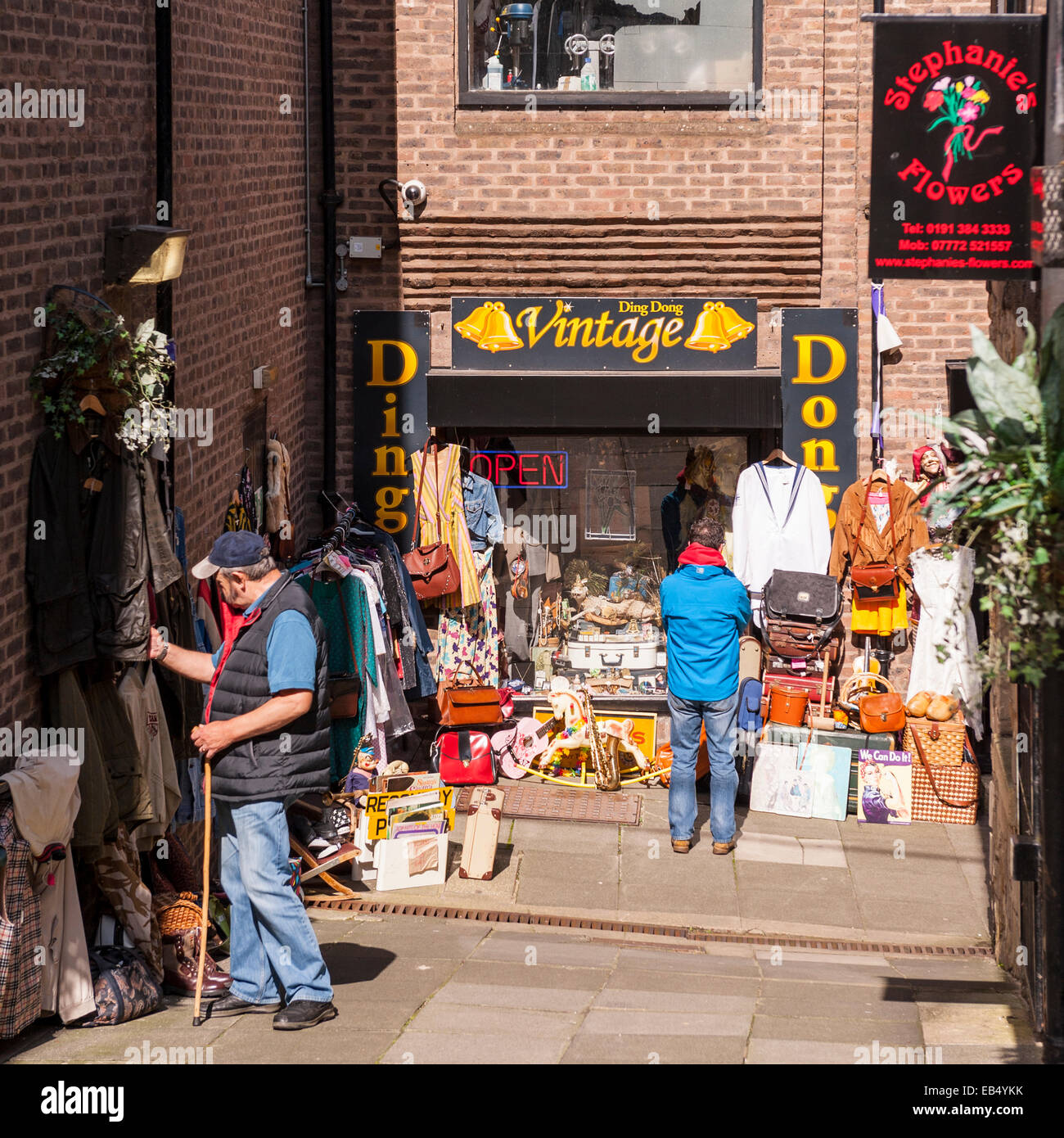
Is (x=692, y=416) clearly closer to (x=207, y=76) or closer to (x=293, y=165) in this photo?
(x=293, y=165)

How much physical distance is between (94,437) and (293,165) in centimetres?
542

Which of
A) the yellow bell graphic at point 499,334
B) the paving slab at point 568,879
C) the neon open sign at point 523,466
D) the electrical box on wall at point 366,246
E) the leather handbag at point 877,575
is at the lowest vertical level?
the paving slab at point 568,879

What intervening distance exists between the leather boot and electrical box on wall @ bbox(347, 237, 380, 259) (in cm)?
655

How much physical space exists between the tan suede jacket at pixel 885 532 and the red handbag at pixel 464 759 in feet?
10.5

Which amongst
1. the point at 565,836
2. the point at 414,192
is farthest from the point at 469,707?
the point at 414,192

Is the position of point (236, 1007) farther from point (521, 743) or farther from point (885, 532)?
point (885, 532)

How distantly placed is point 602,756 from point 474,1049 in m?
5.63

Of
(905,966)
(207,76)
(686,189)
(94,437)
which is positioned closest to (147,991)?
(94,437)

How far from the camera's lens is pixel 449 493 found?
12.3 metres

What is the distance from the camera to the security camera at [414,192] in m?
12.1

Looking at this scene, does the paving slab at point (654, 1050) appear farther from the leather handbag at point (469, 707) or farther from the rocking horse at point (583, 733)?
the leather handbag at point (469, 707)

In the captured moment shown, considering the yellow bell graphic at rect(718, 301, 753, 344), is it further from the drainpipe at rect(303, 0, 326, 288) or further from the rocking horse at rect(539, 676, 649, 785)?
the drainpipe at rect(303, 0, 326, 288)

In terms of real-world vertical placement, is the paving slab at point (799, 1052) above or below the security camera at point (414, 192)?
below

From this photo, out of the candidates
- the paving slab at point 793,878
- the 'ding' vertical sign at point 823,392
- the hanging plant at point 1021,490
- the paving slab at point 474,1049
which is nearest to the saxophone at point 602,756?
the paving slab at point 793,878
